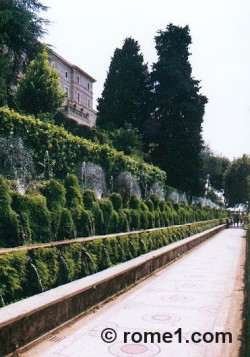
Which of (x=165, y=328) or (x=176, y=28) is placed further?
(x=176, y=28)

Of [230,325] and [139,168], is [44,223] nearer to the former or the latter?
[230,325]

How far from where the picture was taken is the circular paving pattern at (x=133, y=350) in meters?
4.24

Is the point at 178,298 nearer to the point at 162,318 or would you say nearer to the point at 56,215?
the point at 162,318

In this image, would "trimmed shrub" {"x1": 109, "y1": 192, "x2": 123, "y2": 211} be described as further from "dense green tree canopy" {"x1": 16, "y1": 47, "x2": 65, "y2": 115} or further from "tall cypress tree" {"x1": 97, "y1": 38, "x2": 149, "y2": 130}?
"tall cypress tree" {"x1": 97, "y1": 38, "x2": 149, "y2": 130}

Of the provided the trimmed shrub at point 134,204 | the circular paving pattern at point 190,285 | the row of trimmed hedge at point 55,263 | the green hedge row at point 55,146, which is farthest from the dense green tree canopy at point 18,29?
the circular paving pattern at point 190,285

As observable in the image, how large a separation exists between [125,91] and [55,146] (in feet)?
101

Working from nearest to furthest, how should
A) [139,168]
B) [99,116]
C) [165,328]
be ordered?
[165,328]
[139,168]
[99,116]

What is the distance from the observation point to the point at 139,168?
1103 inches

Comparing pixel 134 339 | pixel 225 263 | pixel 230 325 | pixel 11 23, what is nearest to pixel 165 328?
pixel 134 339

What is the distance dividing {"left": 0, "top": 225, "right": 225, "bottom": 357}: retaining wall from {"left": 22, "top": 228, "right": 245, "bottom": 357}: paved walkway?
0.16 metres

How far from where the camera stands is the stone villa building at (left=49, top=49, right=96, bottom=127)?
49062 millimetres

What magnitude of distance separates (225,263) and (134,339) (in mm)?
8226

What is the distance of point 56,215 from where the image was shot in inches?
295

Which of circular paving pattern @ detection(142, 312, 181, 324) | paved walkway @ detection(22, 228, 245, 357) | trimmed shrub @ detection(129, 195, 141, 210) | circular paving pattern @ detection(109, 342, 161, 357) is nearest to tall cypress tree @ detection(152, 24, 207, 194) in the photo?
trimmed shrub @ detection(129, 195, 141, 210)
